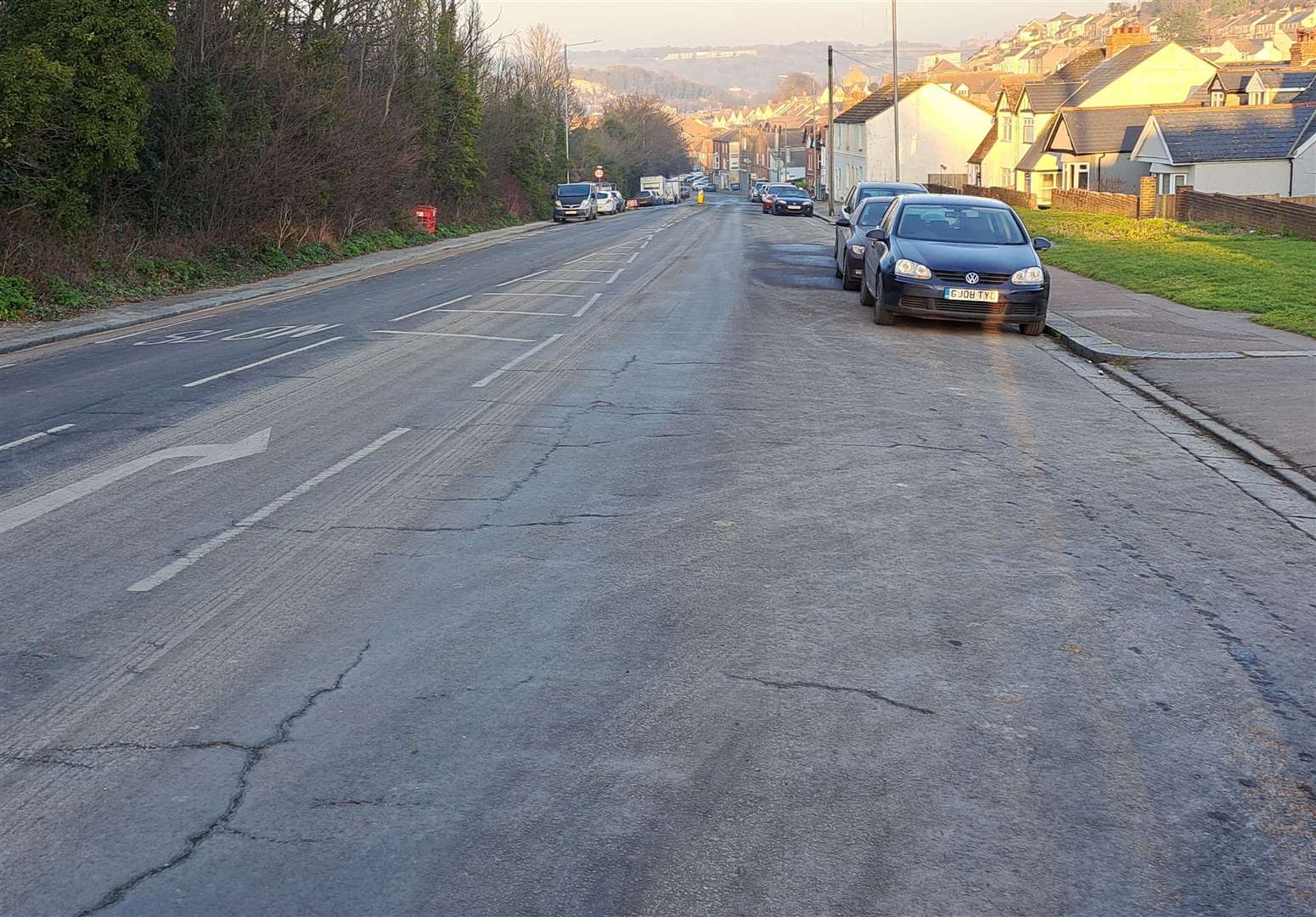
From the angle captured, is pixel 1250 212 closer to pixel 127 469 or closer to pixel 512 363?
pixel 512 363

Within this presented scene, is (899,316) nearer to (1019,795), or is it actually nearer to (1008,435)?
(1008,435)

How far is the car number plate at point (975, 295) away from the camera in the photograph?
1566 centimetres

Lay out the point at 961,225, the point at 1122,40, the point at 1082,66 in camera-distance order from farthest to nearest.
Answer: the point at 1082,66
the point at 1122,40
the point at 961,225

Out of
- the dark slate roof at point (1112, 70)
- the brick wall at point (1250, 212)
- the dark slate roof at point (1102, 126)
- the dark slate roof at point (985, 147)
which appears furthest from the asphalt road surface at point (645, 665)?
the dark slate roof at point (985, 147)

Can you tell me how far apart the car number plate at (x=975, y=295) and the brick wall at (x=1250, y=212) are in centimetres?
1975

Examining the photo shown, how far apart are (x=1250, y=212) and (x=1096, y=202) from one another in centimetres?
1286

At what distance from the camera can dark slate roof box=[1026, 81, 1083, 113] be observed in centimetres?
7356

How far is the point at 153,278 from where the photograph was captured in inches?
912

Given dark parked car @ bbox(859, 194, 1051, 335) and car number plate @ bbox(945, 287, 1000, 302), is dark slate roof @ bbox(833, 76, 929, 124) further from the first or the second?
car number plate @ bbox(945, 287, 1000, 302)

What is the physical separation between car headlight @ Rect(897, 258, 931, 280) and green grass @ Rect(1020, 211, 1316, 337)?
410cm

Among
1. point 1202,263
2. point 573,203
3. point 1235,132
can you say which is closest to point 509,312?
point 1202,263

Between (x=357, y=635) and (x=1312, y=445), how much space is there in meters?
7.03

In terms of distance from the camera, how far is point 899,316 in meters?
17.6

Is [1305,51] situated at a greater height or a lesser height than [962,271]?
greater
